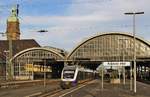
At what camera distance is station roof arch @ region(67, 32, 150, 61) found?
437 ft

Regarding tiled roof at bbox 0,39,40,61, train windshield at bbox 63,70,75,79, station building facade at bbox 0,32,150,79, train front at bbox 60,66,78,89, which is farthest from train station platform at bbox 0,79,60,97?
tiled roof at bbox 0,39,40,61

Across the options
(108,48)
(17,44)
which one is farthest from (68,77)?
(17,44)

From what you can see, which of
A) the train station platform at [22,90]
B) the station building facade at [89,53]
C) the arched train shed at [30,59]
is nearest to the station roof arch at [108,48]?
the station building facade at [89,53]

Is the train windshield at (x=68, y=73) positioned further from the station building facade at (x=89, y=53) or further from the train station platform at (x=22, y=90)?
the station building facade at (x=89, y=53)

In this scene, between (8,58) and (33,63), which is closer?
(8,58)

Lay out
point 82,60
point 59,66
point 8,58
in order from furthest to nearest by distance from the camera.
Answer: point 59,66 < point 82,60 < point 8,58

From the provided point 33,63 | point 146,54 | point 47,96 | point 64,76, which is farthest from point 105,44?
point 47,96

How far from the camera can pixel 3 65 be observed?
133125 mm

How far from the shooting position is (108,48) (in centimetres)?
13562

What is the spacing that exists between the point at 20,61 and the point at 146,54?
4359 centimetres

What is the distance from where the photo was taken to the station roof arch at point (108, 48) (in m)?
133

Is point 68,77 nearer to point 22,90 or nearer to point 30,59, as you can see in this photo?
point 22,90

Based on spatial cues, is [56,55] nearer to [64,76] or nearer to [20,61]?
[20,61]

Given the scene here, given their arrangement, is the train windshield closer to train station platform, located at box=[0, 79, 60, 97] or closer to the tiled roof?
train station platform, located at box=[0, 79, 60, 97]
